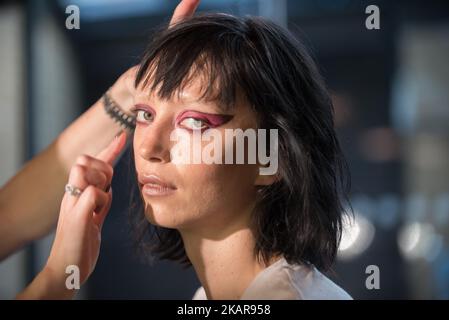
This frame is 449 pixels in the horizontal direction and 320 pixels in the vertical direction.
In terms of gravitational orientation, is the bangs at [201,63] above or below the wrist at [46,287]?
above

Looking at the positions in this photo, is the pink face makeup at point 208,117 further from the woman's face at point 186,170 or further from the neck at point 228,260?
the neck at point 228,260

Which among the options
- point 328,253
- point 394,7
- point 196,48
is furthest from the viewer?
point 394,7

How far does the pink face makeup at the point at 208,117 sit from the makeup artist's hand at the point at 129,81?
0.68 ft

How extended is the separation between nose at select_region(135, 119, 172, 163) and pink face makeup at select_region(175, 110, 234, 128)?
0.03m

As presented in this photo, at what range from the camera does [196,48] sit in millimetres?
1175

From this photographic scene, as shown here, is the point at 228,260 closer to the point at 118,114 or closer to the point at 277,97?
the point at 277,97

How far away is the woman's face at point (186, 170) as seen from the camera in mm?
1169

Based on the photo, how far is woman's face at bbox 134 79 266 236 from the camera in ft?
3.84

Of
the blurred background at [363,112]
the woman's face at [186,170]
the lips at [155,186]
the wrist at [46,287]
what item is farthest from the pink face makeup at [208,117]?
the blurred background at [363,112]

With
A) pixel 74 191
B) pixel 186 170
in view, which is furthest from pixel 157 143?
pixel 74 191
